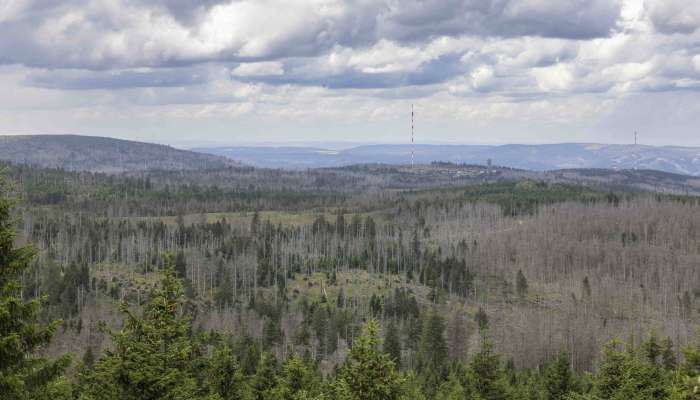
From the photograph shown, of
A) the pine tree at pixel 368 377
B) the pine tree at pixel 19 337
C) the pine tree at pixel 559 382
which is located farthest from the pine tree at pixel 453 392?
the pine tree at pixel 19 337

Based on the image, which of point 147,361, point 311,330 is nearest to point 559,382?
point 147,361

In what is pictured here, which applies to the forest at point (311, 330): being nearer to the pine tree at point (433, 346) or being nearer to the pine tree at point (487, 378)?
the pine tree at point (487, 378)

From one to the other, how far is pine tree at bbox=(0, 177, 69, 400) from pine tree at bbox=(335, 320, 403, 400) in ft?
30.5

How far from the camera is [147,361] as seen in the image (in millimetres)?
21328

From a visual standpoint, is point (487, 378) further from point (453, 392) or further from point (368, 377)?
point (368, 377)

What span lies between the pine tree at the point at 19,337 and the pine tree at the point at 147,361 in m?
1.98

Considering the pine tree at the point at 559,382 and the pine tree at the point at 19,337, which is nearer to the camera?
the pine tree at the point at 19,337

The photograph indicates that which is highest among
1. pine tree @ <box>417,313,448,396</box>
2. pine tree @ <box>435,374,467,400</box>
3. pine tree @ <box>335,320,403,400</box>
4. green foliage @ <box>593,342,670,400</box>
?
pine tree @ <box>335,320,403,400</box>

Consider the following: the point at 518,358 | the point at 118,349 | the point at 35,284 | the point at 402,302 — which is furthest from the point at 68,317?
the point at 118,349

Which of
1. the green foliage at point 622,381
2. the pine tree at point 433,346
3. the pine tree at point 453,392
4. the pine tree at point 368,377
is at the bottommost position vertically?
the pine tree at point 433,346


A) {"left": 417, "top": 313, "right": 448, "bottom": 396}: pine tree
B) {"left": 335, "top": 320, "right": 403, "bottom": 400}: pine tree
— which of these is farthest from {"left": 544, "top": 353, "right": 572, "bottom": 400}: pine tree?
{"left": 417, "top": 313, "right": 448, "bottom": 396}: pine tree

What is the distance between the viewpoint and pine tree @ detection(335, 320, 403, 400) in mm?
21734

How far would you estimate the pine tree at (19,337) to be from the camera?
1783cm

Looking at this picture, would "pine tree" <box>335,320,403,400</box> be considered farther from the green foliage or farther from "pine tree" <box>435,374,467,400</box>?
"pine tree" <box>435,374,467,400</box>
